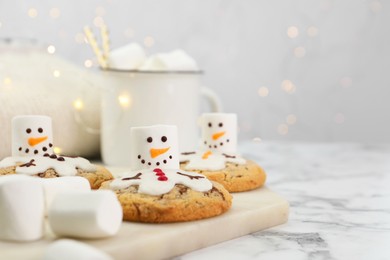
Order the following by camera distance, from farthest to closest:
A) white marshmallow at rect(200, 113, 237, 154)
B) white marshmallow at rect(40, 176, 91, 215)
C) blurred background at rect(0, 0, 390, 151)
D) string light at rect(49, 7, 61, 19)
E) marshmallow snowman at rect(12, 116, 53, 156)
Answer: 1. string light at rect(49, 7, 61, 19)
2. blurred background at rect(0, 0, 390, 151)
3. white marshmallow at rect(200, 113, 237, 154)
4. marshmallow snowman at rect(12, 116, 53, 156)
5. white marshmallow at rect(40, 176, 91, 215)

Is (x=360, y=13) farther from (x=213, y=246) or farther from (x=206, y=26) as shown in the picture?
(x=213, y=246)

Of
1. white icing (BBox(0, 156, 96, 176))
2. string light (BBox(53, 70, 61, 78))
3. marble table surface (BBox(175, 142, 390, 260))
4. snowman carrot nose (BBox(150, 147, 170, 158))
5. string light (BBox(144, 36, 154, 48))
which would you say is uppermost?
string light (BBox(144, 36, 154, 48))

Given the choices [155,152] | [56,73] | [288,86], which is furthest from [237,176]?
[288,86]

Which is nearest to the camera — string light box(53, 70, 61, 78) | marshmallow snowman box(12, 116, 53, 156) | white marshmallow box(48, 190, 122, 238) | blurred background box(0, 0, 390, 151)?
white marshmallow box(48, 190, 122, 238)

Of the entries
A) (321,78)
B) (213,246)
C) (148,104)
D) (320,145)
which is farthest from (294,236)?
(321,78)

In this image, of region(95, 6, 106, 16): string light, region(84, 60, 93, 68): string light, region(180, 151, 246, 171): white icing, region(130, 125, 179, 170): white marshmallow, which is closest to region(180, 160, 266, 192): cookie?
region(180, 151, 246, 171): white icing

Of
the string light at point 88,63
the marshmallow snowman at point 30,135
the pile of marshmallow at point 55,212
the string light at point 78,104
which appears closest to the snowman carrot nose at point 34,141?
the marshmallow snowman at point 30,135

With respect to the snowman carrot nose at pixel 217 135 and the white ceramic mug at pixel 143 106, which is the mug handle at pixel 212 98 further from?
the snowman carrot nose at pixel 217 135

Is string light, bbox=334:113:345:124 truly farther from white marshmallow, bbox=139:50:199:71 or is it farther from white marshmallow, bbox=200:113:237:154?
white marshmallow, bbox=200:113:237:154

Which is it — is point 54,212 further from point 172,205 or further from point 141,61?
point 141,61
